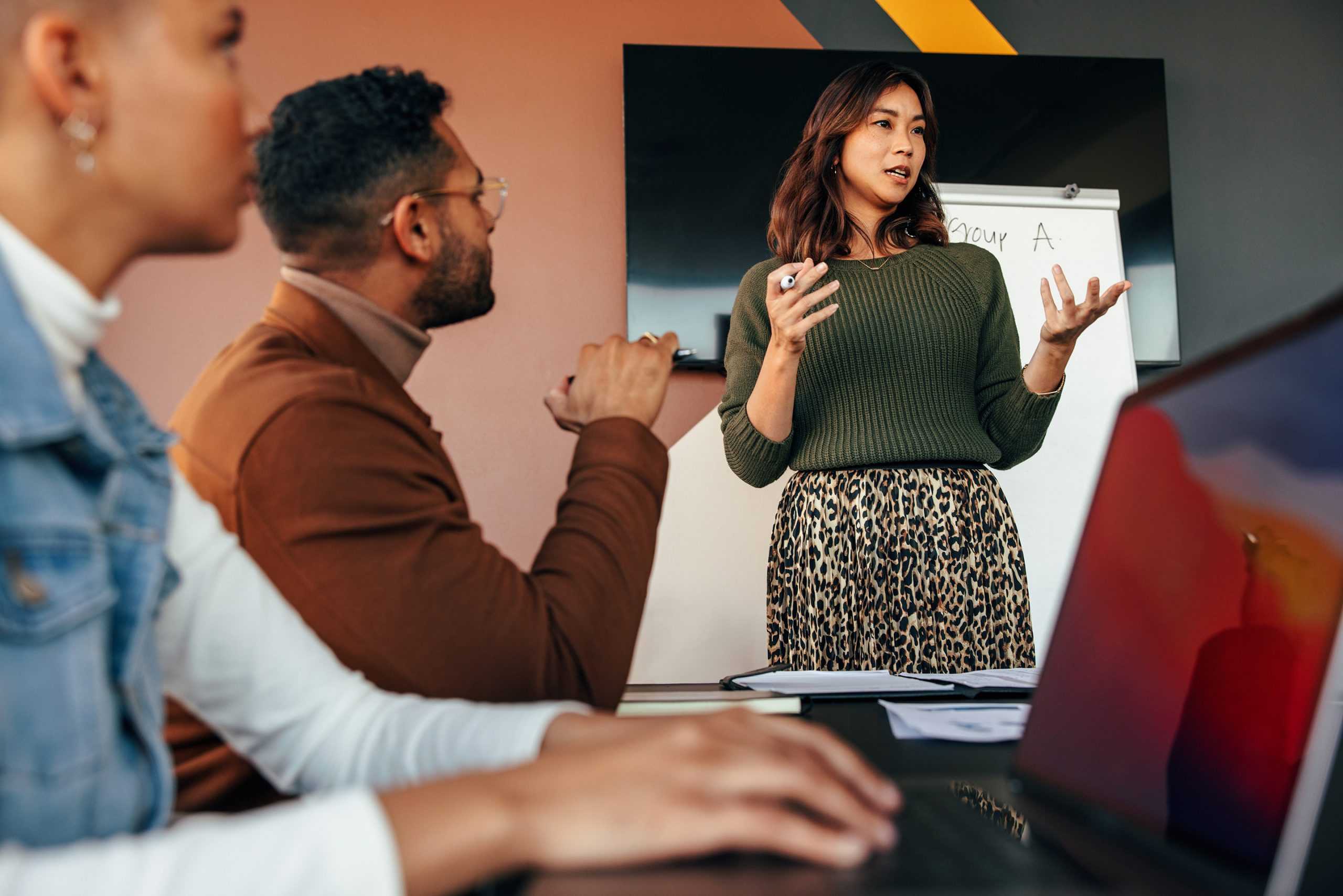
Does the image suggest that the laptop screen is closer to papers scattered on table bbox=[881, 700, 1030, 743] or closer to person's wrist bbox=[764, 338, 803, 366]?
papers scattered on table bbox=[881, 700, 1030, 743]

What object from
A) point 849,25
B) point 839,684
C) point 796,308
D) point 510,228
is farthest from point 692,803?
point 849,25

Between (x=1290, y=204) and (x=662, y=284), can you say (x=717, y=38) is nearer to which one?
(x=662, y=284)

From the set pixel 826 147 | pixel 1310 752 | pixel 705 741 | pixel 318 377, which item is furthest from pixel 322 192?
pixel 826 147

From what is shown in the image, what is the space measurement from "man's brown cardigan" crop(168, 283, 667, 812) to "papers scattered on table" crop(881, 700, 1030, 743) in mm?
235

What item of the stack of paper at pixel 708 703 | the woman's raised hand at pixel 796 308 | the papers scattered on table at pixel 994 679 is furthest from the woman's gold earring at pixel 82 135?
the woman's raised hand at pixel 796 308

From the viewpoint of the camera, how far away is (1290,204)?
2.98 meters

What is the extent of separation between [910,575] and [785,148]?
142 centimetres

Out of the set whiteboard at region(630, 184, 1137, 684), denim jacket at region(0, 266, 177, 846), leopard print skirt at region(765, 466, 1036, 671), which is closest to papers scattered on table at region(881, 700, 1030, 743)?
denim jacket at region(0, 266, 177, 846)

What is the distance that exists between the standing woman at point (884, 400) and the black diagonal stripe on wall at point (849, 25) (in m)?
1.05

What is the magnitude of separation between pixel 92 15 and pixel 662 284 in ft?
7.06

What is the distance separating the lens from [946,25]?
2918 millimetres

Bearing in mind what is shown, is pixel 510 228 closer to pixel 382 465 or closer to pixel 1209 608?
pixel 382 465

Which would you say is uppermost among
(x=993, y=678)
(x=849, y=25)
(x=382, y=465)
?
(x=849, y=25)

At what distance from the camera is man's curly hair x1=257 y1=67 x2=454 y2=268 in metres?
1.08
